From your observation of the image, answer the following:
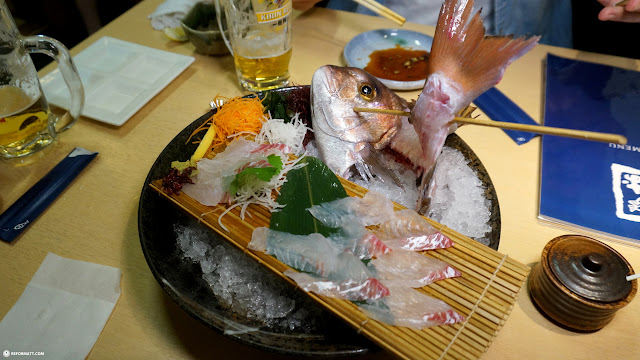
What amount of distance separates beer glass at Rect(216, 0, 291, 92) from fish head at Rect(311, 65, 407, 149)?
421 mm

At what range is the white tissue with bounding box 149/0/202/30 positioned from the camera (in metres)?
2.02

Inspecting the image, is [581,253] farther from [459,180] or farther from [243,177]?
[243,177]

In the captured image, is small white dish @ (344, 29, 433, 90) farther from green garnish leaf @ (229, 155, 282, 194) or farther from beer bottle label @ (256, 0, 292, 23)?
green garnish leaf @ (229, 155, 282, 194)

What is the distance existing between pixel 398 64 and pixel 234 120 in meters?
0.91

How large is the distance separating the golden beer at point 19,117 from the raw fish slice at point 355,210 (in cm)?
105

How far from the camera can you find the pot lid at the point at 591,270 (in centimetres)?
87

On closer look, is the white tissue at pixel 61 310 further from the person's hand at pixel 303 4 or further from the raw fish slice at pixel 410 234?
the person's hand at pixel 303 4

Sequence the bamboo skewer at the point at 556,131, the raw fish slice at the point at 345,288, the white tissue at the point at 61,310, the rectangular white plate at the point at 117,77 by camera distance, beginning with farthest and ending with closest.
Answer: the rectangular white plate at the point at 117,77, the white tissue at the point at 61,310, the raw fish slice at the point at 345,288, the bamboo skewer at the point at 556,131

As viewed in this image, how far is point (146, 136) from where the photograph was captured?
4.98 ft

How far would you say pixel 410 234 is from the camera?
900 millimetres

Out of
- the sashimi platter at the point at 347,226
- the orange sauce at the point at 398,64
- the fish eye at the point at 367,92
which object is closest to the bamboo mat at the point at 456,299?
the sashimi platter at the point at 347,226

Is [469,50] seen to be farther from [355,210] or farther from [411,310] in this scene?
[411,310]

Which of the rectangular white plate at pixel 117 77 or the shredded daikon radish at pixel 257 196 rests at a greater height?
the shredded daikon radish at pixel 257 196

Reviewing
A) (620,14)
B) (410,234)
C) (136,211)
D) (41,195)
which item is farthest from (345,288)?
(620,14)
